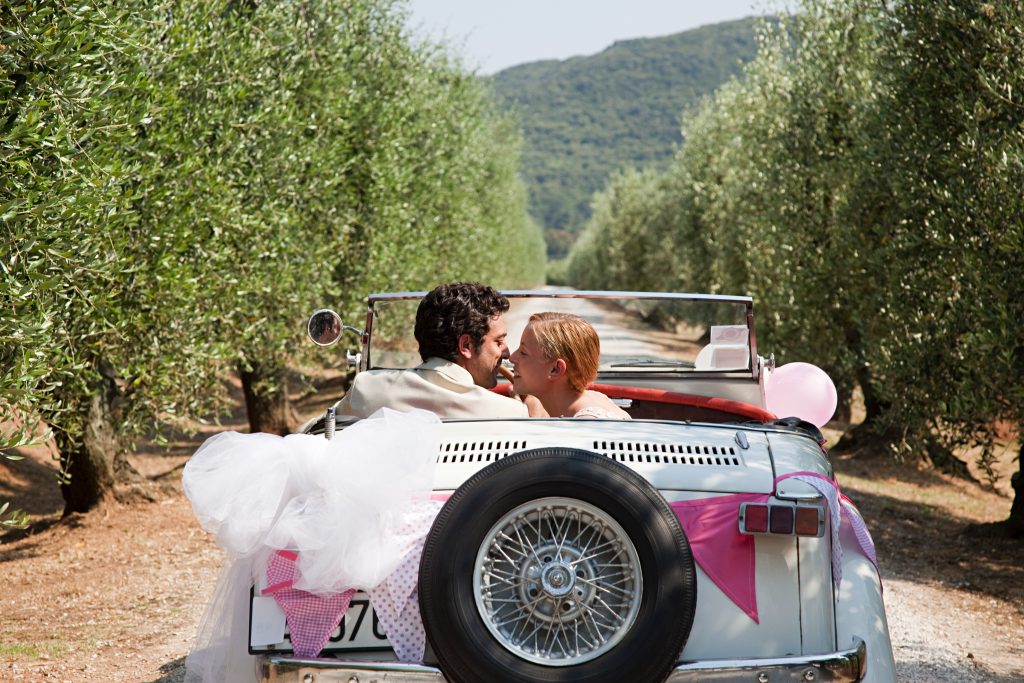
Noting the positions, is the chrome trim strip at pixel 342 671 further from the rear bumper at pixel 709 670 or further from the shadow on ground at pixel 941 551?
the shadow on ground at pixel 941 551

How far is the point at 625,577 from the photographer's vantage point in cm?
321

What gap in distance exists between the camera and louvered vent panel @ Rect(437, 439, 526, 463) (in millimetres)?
3668

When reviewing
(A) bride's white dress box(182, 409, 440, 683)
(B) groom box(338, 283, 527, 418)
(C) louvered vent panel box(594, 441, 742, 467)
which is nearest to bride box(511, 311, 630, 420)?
(B) groom box(338, 283, 527, 418)

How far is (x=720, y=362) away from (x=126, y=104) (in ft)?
17.0

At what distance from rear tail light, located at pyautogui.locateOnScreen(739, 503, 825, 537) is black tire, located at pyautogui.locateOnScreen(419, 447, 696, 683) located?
0.98ft

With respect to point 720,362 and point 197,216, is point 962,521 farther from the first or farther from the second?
point 197,216

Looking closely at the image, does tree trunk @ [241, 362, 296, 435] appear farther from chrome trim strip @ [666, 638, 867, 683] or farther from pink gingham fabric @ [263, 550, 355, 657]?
chrome trim strip @ [666, 638, 867, 683]

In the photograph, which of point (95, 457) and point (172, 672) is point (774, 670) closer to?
point (172, 672)

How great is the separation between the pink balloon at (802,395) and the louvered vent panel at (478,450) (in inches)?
140

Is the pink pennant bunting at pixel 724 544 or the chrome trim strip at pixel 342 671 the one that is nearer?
the chrome trim strip at pixel 342 671

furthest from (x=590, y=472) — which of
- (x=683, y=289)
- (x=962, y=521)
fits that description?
(x=683, y=289)

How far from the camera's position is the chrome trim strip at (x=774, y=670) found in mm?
3150

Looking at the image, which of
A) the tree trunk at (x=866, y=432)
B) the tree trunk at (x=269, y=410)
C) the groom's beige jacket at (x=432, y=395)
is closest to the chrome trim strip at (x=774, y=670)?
the groom's beige jacket at (x=432, y=395)

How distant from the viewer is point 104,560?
30.7 feet
